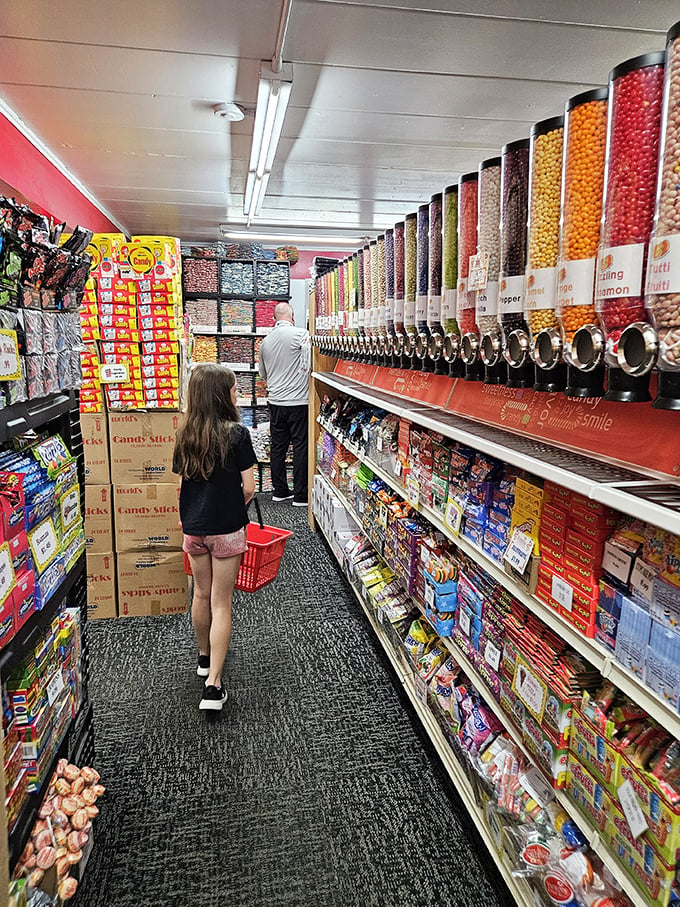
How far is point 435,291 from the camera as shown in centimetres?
206

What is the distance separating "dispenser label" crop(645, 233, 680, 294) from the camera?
102 cm

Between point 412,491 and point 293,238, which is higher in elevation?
point 293,238

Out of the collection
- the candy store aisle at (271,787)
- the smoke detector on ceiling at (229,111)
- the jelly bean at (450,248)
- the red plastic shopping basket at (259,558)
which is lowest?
the candy store aisle at (271,787)

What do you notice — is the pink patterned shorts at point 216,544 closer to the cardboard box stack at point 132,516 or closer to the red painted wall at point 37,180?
the cardboard box stack at point 132,516

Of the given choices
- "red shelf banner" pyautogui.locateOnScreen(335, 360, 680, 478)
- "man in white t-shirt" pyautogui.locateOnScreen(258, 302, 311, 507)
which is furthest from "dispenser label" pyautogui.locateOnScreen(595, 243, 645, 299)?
"man in white t-shirt" pyautogui.locateOnScreen(258, 302, 311, 507)

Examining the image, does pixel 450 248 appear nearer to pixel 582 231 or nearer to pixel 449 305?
pixel 449 305

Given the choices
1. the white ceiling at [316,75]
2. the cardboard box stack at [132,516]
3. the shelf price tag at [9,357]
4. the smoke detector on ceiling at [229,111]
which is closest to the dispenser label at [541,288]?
the shelf price tag at [9,357]

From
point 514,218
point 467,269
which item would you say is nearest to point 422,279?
point 467,269

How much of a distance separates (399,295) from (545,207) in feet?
3.46

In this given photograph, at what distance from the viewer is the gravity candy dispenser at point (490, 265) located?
5.45ft

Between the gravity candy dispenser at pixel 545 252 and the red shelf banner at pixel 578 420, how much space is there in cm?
17

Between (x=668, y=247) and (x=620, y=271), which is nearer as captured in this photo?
(x=668, y=247)

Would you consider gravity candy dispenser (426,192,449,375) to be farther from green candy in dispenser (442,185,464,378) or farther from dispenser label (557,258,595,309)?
dispenser label (557,258,595,309)

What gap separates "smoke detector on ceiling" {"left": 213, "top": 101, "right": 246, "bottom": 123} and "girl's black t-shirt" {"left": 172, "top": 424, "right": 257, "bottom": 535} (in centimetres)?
220
